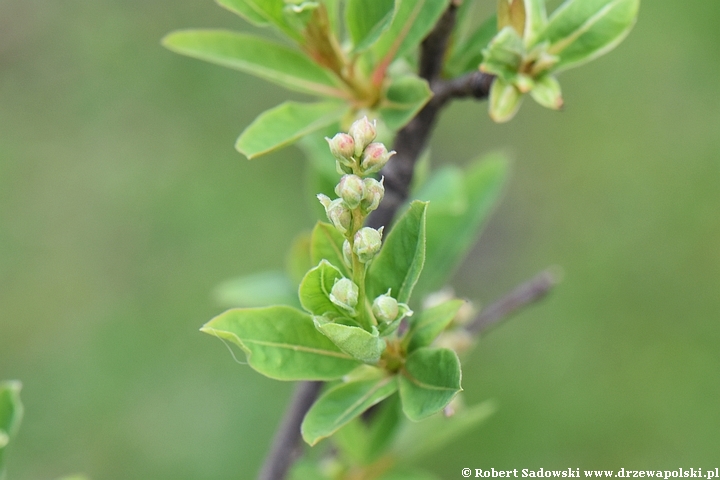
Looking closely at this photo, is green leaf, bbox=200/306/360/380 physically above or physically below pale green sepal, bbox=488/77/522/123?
below

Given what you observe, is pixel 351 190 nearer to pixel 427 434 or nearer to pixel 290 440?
pixel 290 440

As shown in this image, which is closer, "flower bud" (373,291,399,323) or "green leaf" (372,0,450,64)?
"flower bud" (373,291,399,323)

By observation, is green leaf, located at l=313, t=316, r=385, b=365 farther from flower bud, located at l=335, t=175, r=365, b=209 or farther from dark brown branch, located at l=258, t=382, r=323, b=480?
dark brown branch, located at l=258, t=382, r=323, b=480

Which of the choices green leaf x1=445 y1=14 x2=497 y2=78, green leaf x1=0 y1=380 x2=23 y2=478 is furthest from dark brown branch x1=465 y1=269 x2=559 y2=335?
green leaf x1=0 y1=380 x2=23 y2=478

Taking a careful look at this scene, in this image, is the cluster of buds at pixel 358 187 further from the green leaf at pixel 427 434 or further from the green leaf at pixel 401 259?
the green leaf at pixel 427 434

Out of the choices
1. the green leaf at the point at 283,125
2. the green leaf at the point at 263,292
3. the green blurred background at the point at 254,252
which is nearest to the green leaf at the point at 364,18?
the green leaf at the point at 283,125

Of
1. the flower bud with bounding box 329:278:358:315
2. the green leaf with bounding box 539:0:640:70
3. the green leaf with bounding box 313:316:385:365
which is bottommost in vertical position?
the green leaf with bounding box 313:316:385:365

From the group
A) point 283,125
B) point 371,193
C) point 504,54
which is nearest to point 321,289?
point 371,193
